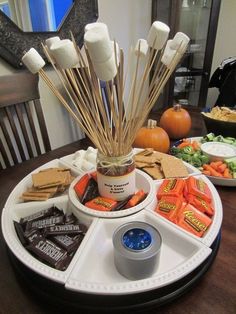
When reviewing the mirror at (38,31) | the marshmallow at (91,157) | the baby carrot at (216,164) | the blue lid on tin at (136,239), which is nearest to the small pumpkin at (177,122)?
the baby carrot at (216,164)

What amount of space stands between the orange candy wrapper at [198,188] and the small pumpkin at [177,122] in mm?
383

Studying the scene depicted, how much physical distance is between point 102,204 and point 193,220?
0.62 ft

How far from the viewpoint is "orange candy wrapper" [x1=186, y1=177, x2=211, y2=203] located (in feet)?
1.77

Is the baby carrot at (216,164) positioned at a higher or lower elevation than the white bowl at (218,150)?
lower

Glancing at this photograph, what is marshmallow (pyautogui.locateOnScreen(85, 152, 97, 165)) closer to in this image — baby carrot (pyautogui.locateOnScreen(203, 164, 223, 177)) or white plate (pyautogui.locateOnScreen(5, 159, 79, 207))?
white plate (pyautogui.locateOnScreen(5, 159, 79, 207))

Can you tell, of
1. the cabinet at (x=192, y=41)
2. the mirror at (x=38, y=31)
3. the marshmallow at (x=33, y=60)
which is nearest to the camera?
the marshmallow at (x=33, y=60)

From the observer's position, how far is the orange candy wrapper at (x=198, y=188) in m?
0.54

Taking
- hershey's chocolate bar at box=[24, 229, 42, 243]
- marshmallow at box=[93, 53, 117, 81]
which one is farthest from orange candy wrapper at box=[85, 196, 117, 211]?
marshmallow at box=[93, 53, 117, 81]

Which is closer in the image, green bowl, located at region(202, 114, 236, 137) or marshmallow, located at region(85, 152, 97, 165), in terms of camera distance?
marshmallow, located at region(85, 152, 97, 165)

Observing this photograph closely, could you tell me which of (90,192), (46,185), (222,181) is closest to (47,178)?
(46,185)

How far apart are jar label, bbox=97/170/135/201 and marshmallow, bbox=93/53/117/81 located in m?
0.21

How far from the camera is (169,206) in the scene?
1.68ft

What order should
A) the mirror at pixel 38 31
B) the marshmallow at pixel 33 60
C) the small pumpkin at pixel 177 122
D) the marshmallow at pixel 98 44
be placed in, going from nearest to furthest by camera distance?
the marshmallow at pixel 98 44
the marshmallow at pixel 33 60
the small pumpkin at pixel 177 122
the mirror at pixel 38 31

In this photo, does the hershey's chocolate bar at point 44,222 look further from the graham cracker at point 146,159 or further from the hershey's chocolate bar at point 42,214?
the graham cracker at point 146,159
